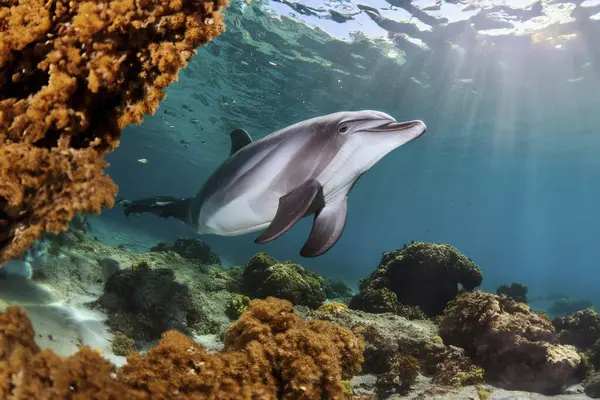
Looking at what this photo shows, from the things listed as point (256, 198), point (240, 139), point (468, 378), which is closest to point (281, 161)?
point (256, 198)

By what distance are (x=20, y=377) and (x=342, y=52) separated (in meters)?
23.6

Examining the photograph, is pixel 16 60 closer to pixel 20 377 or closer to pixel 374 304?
pixel 20 377

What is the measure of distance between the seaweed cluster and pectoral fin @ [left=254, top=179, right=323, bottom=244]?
87 centimetres

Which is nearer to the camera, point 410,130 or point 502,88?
point 410,130

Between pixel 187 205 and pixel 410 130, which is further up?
pixel 410 130

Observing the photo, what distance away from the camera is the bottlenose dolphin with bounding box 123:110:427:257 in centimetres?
282

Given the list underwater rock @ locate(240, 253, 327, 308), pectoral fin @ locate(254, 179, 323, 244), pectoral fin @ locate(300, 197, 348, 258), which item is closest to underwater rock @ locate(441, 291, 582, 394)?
underwater rock @ locate(240, 253, 327, 308)

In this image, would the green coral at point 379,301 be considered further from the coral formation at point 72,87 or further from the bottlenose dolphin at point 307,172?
the coral formation at point 72,87

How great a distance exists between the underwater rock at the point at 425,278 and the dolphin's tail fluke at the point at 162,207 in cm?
527

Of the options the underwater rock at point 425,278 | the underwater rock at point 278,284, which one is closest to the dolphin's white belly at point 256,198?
the underwater rock at point 278,284

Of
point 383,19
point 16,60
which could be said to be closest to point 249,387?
point 16,60

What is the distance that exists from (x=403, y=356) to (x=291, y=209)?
3.92 metres

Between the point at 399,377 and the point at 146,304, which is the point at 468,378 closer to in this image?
the point at 399,377

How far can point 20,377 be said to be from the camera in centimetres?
181
